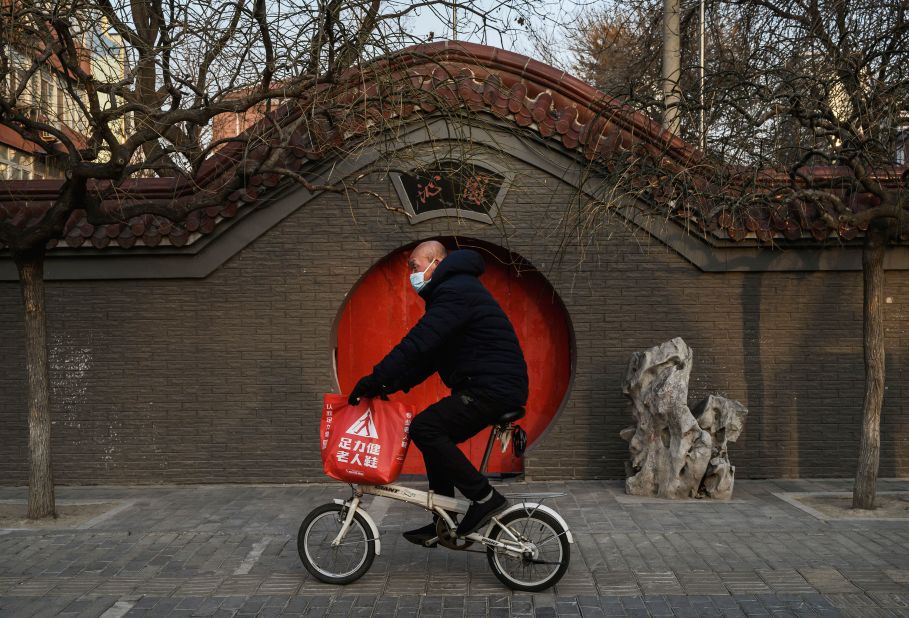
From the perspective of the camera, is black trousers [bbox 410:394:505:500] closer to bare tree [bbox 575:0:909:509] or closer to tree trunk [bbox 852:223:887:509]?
bare tree [bbox 575:0:909:509]

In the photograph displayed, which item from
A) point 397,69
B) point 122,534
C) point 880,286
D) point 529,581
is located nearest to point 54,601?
point 122,534

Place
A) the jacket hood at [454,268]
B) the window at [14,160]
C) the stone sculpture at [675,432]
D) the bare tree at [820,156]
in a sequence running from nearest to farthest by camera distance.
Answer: the jacket hood at [454,268]
the bare tree at [820,156]
the stone sculpture at [675,432]
the window at [14,160]

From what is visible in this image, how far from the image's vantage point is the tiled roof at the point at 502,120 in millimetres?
9828

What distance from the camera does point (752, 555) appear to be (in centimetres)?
705

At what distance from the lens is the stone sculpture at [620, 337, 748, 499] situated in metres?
9.12

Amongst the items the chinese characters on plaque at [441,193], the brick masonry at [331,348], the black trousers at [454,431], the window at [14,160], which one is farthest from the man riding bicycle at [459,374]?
the window at [14,160]

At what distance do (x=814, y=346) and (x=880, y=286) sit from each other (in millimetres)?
1805

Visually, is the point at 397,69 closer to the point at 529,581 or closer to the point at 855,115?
the point at 855,115

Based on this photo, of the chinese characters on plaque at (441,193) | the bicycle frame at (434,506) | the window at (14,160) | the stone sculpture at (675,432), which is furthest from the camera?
the window at (14,160)

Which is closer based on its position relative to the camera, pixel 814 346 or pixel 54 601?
pixel 54 601

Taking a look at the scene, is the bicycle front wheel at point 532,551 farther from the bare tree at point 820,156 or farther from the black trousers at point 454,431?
the bare tree at point 820,156

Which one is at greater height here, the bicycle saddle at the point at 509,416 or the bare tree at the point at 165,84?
the bare tree at the point at 165,84

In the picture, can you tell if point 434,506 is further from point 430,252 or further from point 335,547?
point 430,252

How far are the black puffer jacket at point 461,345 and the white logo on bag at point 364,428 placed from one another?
0.81ft
